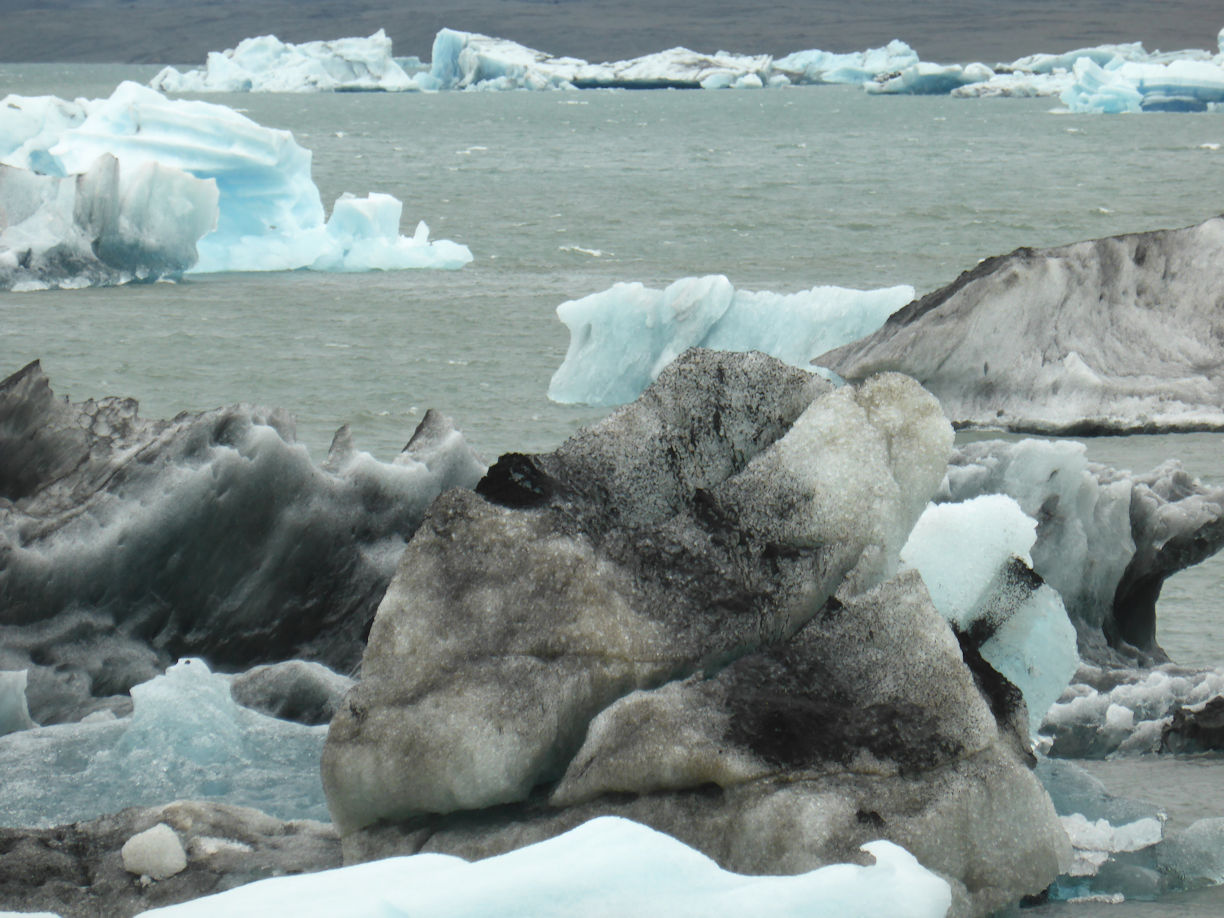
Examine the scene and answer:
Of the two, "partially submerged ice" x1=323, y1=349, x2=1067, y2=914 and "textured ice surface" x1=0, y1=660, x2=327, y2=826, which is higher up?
"partially submerged ice" x1=323, y1=349, x2=1067, y2=914

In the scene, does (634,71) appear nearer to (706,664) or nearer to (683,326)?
(683,326)

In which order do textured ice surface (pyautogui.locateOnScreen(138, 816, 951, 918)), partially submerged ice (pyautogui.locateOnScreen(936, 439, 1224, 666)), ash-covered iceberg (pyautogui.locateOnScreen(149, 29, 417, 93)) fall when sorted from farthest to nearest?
ash-covered iceberg (pyautogui.locateOnScreen(149, 29, 417, 93))
partially submerged ice (pyautogui.locateOnScreen(936, 439, 1224, 666))
textured ice surface (pyautogui.locateOnScreen(138, 816, 951, 918))

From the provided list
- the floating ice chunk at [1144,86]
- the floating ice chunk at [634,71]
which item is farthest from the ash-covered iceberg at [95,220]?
the floating ice chunk at [634,71]

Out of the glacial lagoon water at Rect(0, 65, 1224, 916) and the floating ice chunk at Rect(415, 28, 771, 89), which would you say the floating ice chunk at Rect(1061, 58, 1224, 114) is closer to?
the glacial lagoon water at Rect(0, 65, 1224, 916)

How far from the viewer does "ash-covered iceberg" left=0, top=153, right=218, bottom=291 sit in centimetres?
1722

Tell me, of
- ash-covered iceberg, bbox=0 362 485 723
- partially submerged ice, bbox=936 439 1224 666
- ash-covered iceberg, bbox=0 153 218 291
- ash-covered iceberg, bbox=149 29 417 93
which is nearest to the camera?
ash-covered iceberg, bbox=0 362 485 723

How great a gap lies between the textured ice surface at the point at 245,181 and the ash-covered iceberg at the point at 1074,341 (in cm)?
984

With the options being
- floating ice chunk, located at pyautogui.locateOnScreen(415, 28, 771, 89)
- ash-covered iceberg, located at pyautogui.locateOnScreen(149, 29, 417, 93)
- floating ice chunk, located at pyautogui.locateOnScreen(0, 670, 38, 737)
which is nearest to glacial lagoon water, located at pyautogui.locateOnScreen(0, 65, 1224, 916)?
floating ice chunk, located at pyautogui.locateOnScreen(0, 670, 38, 737)

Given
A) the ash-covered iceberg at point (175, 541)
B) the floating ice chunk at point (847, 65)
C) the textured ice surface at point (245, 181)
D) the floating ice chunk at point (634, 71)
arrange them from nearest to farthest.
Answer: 1. the ash-covered iceberg at point (175, 541)
2. the textured ice surface at point (245, 181)
3. the floating ice chunk at point (847, 65)
4. the floating ice chunk at point (634, 71)

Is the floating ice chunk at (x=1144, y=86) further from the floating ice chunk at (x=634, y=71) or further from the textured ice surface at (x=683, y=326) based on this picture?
the textured ice surface at (x=683, y=326)

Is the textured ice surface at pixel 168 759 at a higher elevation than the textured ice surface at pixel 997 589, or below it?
below

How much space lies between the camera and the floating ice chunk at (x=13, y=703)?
5141mm

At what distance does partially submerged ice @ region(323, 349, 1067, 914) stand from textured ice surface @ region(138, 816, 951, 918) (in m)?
0.25

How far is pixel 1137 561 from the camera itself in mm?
6785
